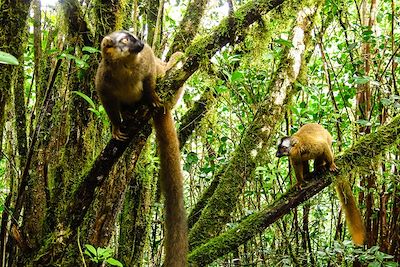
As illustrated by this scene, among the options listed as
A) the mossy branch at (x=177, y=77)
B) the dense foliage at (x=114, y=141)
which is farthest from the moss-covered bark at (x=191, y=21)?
the mossy branch at (x=177, y=77)

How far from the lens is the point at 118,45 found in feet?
9.44

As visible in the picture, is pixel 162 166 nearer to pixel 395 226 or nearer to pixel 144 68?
pixel 144 68

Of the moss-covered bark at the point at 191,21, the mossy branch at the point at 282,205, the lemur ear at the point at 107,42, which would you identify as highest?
the moss-covered bark at the point at 191,21

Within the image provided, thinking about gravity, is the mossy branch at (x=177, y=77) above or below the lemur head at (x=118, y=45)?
below

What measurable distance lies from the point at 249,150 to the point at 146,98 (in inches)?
47.6

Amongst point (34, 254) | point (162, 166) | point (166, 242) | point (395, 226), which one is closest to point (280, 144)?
point (395, 226)

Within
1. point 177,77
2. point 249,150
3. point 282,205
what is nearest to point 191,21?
point 249,150

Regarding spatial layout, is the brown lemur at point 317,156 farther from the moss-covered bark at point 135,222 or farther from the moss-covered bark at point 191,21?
the moss-covered bark at point 191,21

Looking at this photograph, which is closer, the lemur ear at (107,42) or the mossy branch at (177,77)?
the mossy branch at (177,77)

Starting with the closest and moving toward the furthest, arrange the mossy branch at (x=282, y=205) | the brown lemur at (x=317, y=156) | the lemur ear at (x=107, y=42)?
the lemur ear at (x=107, y=42), the mossy branch at (x=282, y=205), the brown lemur at (x=317, y=156)

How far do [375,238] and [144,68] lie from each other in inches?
130

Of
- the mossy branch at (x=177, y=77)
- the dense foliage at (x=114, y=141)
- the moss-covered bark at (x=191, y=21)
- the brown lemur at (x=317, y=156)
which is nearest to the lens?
the mossy branch at (x=177, y=77)

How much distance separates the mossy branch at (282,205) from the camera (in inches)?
→ 133

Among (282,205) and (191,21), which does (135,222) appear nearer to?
(282,205)
